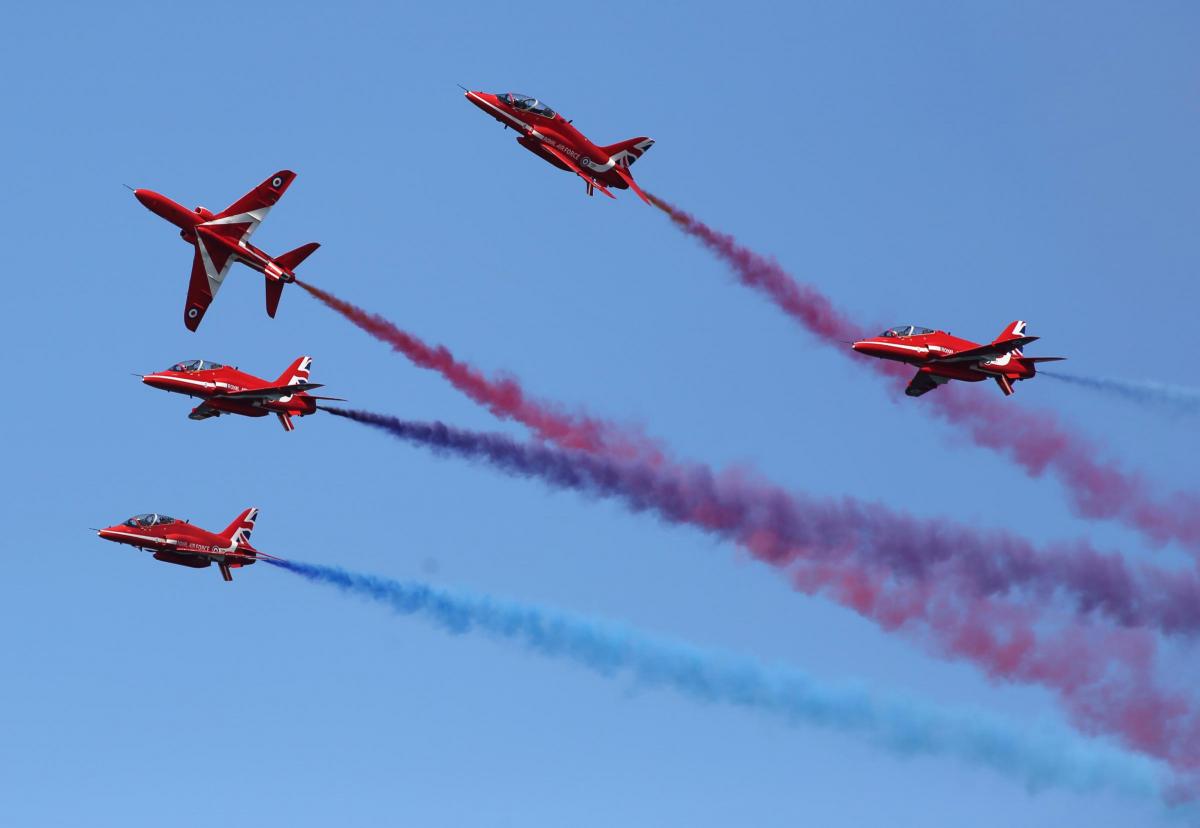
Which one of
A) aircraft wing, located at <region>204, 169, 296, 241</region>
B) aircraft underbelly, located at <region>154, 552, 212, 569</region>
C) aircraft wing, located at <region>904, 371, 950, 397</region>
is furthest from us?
aircraft wing, located at <region>204, 169, 296, 241</region>

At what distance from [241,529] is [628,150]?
23.8 m

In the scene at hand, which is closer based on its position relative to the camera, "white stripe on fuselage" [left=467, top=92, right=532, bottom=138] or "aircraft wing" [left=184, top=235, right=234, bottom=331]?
"white stripe on fuselage" [left=467, top=92, right=532, bottom=138]

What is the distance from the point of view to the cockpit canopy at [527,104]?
80375mm

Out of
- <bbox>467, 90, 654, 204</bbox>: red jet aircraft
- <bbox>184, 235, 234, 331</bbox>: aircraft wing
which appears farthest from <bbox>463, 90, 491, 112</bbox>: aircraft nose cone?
<bbox>184, 235, 234, 331</bbox>: aircraft wing

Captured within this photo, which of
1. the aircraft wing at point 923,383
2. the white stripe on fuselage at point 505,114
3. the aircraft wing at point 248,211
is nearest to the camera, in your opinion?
the aircraft wing at point 923,383

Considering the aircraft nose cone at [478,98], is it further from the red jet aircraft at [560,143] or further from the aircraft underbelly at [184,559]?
the aircraft underbelly at [184,559]

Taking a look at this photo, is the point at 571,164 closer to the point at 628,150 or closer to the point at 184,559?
the point at 628,150

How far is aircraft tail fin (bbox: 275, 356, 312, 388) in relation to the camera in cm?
8525

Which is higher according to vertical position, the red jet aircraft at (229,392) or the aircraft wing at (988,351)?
the aircraft wing at (988,351)

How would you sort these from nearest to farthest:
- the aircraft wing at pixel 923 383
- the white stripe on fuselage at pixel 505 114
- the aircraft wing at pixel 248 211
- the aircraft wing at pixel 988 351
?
the aircraft wing at pixel 988 351, the aircraft wing at pixel 923 383, the white stripe on fuselage at pixel 505 114, the aircraft wing at pixel 248 211

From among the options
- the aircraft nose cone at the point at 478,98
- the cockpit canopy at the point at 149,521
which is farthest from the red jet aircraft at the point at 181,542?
the aircraft nose cone at the point at 478,98

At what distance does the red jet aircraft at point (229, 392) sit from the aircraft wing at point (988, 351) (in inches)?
1090

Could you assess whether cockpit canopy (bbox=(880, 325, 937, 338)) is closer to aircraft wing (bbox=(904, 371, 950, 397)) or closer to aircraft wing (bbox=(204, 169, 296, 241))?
aircraft wing (bbox=(904, 371, 950, 397))

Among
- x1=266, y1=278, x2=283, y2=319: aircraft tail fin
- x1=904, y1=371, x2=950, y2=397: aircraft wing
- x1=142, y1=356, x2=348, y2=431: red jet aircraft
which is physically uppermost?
x1=904, y1=371, x2=950, y2=397: aircraft wing
